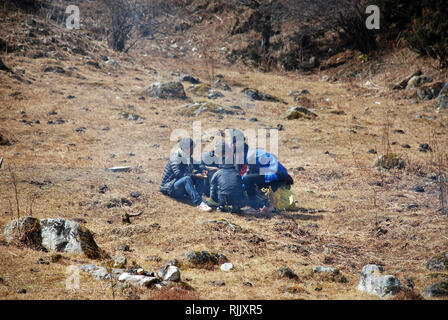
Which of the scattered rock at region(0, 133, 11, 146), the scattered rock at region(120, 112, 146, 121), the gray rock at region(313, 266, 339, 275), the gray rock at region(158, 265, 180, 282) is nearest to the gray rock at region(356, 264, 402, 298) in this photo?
the gray rock at region(313, 266, 339, 275)

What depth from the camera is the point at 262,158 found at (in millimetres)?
6027

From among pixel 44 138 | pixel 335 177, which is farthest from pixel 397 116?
pixel 44 138

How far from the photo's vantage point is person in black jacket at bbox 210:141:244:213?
578 centimetres

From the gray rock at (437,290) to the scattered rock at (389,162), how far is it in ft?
15.5

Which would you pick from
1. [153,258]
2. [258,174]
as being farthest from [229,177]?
[153,258]

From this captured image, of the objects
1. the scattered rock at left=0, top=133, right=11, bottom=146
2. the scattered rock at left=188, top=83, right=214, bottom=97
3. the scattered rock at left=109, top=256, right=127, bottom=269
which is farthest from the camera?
the scattered rock at left=188, top=83, right=214, bottom=97

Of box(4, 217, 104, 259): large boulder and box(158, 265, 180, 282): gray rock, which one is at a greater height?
box(4, 217, 104, 259): large boulder

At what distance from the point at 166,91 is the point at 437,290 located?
36.6ft

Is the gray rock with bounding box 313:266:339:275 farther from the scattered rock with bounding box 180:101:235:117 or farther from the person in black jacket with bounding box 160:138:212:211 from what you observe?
the scattered rock with bounding box 180:101:235:117

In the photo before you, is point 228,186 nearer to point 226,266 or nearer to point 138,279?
point 226,266

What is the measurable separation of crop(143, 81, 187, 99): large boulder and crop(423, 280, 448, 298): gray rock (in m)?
10.9

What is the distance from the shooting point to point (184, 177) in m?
6.14

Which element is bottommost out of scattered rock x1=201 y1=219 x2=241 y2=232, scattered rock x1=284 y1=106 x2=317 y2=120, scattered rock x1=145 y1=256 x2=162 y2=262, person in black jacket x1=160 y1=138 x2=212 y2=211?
scattered rock x1=145 y1=256 x2=162 y2=262

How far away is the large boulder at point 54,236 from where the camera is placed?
12.8 ft
